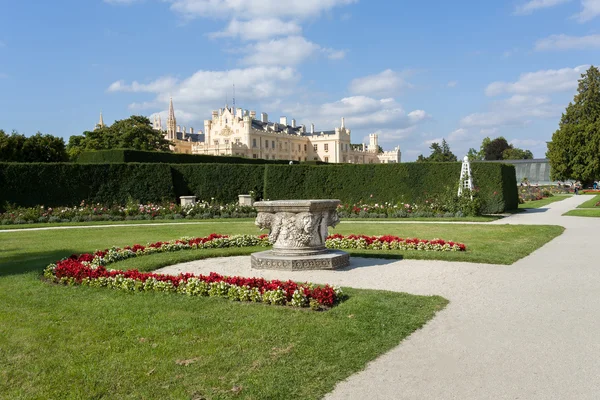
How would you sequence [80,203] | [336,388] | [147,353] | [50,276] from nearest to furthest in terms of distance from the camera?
[336,388] < [147,353] < [50,276] < [80,203]

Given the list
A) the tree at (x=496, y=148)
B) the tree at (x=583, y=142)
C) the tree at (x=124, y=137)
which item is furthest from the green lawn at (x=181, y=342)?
the tree at (x=496, y=148)

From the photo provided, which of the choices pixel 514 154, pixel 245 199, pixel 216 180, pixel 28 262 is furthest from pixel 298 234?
pixel 514 154

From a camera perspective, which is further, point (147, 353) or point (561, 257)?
point (561, 257)

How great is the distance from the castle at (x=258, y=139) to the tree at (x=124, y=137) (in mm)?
23814

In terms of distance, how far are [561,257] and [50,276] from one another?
870 centimetres

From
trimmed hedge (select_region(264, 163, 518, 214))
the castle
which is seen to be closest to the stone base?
trimmed hedge (select_region(264, 163, 518, 214))

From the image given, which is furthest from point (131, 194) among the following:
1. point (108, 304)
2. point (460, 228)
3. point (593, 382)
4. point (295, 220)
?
point (593, 382)

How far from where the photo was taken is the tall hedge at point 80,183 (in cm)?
2064

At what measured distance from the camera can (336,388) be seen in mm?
3420

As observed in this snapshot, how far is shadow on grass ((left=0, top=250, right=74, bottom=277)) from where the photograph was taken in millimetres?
8164

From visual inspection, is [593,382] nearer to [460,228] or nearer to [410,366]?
[410,366]

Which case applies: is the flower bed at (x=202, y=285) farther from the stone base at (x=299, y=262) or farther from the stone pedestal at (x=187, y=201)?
the stone pedestal at (x=187, y=201)

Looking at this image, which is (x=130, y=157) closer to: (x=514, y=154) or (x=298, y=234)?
(x=298, y=234)

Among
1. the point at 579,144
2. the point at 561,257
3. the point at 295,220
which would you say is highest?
the point at 579,144
